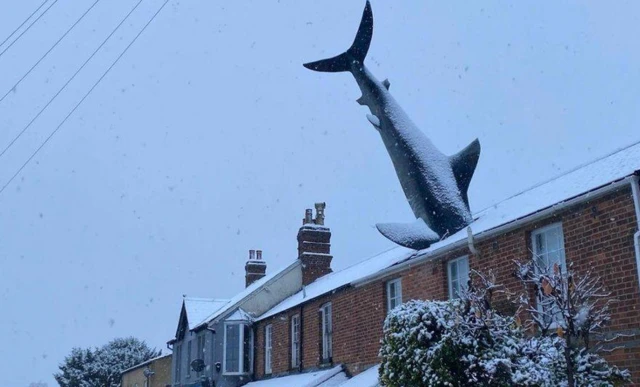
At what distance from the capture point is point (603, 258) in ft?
35.4

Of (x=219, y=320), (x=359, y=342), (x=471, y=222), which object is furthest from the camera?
(x=219, y=320)

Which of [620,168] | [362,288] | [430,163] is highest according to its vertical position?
[430,163]

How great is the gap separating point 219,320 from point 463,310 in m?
18.8

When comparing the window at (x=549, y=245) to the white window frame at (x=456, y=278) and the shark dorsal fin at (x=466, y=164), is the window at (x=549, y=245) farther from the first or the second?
the shark dorsal fin at (x=466, y=164)

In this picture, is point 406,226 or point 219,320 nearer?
point 406,226

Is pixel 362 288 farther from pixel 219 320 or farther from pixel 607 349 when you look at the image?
pixel 219 320

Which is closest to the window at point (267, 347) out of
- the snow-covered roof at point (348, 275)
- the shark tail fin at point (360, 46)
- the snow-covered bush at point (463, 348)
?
the snow-covered roof at point (348, 275)

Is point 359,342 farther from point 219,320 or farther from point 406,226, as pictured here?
point 219,320

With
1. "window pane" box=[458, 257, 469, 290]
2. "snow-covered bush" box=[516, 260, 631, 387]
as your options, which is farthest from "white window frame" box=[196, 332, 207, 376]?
"snow-covered bush" box=[516, 260, 631, 387]

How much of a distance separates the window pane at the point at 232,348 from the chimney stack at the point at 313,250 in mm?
3425

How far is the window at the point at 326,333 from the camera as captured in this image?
20594 mm

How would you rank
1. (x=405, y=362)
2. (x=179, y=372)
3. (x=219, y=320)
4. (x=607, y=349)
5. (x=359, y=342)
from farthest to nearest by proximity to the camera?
1. (x=179, y=372)
2. (x=219, y=320)
3. (x=359, y=342)
4. (x=405, y=362)
5. (x=607, y=349)

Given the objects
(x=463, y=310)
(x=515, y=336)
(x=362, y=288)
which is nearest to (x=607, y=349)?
(x=515, y=336)

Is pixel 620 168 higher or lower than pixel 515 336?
higher
